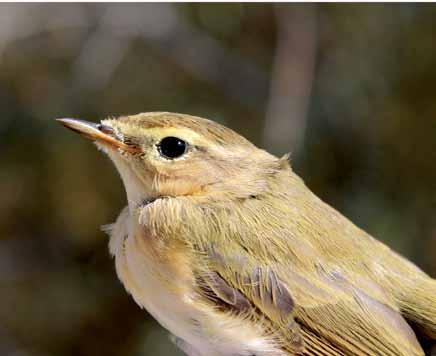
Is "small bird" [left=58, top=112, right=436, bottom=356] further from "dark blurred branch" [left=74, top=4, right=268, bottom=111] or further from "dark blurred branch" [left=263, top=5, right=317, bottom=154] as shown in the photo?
"dark blurred branch" [left=74, top=4, right=268, bottom=111]

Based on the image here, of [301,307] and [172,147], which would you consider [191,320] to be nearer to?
[301,307]

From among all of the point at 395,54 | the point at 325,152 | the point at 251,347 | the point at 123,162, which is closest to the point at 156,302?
the point at 251,347

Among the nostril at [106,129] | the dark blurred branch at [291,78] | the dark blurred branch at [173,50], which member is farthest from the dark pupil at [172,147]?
the dark blurred branch at [173,50]

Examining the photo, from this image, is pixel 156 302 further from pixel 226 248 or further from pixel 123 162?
pixel 123 162

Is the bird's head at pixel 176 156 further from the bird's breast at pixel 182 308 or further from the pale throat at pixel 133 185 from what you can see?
the bird's breast at pixel 182 308

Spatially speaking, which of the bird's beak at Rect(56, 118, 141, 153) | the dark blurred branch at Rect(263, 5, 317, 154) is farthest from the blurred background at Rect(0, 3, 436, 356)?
the bird's beak at Rect(56, 118, 141, 153)
